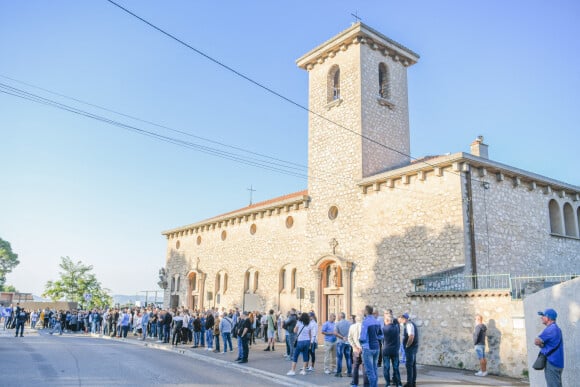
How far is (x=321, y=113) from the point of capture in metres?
22.5

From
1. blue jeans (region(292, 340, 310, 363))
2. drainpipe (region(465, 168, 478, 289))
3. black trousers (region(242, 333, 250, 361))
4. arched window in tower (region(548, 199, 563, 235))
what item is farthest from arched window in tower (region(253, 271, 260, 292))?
arched window in tower (region(548, 199, 563, 235))

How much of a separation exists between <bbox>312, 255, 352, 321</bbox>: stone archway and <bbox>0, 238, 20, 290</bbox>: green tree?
56.4m

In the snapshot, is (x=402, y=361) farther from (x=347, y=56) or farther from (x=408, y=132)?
(x=347, y=56)

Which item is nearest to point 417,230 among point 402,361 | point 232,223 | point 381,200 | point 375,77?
point 381,200

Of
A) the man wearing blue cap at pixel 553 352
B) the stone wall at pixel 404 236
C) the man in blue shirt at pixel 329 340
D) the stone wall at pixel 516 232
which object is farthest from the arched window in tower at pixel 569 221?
the man wearing blue cap at pixel 553 352

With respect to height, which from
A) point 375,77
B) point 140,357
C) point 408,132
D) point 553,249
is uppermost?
point 375,77

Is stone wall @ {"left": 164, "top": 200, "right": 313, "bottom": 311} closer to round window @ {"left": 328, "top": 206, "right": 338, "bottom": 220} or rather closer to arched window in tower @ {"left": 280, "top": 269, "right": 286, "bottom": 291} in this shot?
arched window in tower @ {"left": 280, "top": 269, "right": 286, "bottom": 291}

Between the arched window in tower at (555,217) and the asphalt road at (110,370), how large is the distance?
46.8 ft

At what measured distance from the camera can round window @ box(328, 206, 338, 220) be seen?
20.7 meters

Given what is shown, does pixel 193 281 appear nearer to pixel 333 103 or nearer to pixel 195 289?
pixel 195 289

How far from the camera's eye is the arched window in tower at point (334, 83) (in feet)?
73.5

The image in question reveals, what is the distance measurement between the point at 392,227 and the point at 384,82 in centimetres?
796

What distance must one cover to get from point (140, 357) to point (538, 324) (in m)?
11.2

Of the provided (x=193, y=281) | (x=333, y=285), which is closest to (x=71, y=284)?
(x=193, y=281)
